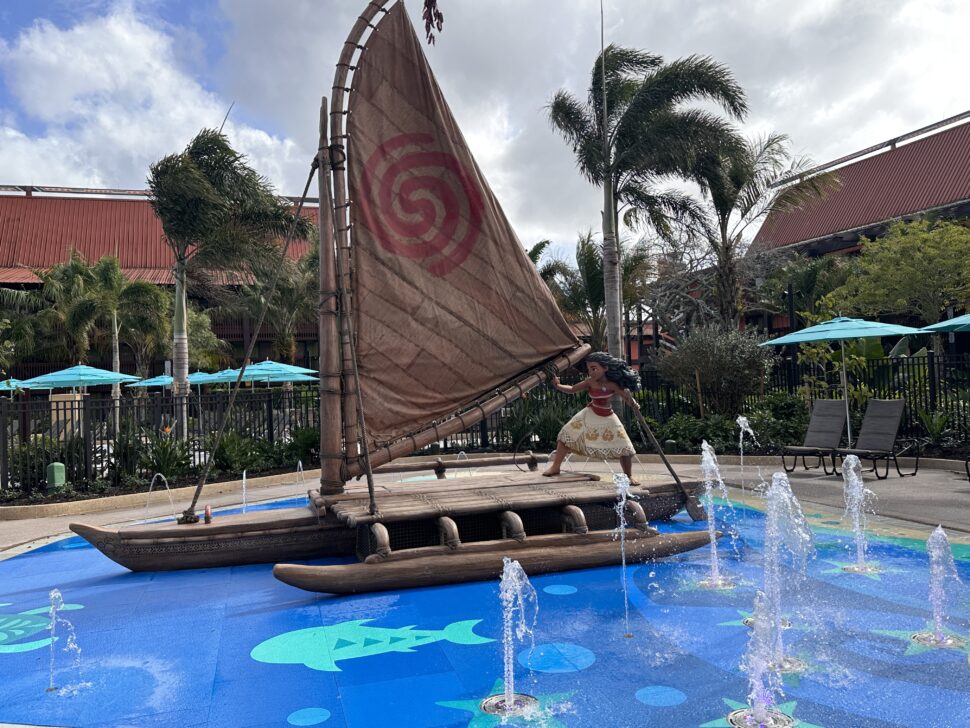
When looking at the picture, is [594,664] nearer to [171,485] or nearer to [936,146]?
[171,485]

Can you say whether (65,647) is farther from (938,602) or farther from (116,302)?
(116,302)

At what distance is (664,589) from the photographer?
18.9 feet

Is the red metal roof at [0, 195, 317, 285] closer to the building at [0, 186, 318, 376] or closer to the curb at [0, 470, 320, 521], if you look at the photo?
the building at [0, 186, 318, 376]

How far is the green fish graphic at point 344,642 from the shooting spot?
14.9 ft

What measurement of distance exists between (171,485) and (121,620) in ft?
23.1

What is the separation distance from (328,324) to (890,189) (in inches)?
1244

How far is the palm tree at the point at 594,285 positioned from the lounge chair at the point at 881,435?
1205cm

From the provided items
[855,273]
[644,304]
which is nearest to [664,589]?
[855,273]

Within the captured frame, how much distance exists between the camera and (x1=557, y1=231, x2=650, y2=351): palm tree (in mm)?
24016

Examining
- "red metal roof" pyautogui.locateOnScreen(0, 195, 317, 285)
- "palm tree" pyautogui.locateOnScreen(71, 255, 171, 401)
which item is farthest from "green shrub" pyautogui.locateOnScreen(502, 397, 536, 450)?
"red metal roof" pyautogui.locateOnScreen(0, 195, 317, 285)

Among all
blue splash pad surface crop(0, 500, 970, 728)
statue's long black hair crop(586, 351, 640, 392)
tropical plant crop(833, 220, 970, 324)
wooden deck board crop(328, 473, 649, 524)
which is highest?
tropical plant crop(833, 220, 970, 324)

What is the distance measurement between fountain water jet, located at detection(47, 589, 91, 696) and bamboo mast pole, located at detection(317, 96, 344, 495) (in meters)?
2.28

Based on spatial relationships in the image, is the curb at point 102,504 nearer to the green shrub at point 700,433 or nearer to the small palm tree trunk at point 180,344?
the small palm tree trunk at point 180,344

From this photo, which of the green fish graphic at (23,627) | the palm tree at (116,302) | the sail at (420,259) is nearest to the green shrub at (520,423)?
the sail at (420,259)
